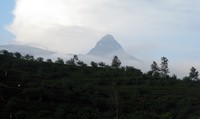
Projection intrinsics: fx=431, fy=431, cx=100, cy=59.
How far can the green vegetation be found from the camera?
92.6 meters

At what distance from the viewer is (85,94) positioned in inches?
4321

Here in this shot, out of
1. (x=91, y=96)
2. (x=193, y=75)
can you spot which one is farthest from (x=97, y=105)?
(x=193, y=75)

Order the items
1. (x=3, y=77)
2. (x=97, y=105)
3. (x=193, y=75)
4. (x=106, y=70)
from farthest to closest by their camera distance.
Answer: (x=193, y=75) < (x=106, y=70) < (x=3, y=77) < (x=97, y=105)

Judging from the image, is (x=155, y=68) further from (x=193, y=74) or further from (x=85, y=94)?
(x=85, y=94)

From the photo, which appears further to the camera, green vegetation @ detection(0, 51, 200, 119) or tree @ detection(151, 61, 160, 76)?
tree @ detection(151, 61, 160, 76)

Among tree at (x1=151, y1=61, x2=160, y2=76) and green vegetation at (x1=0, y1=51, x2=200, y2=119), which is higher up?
tree at (x1=151, y1=61, x2=160, y2=76)

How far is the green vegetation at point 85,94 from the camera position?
92.6 metres

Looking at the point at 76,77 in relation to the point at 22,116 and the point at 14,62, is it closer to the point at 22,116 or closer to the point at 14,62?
the point at 14,62

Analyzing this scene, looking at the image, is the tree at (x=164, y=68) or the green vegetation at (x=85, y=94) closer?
the green vegetation at (x=85, y=94)

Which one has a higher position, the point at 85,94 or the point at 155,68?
the point at 155,68

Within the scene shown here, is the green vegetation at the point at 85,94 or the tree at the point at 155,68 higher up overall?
→ the tree at the point at 155,68

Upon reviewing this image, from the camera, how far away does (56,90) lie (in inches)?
4291

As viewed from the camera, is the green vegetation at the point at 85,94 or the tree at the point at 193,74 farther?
the tree at the point at 193,74

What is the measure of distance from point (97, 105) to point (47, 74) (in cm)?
3171
